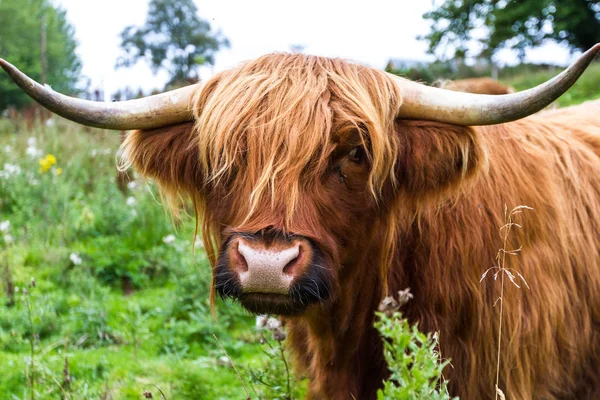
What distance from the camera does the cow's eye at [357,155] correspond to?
2.49 metres

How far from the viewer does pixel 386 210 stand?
266 centimetres

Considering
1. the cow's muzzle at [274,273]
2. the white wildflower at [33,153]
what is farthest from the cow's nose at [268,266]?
the white wildflower at [33,153]

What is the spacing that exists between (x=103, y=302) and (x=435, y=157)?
3338mm

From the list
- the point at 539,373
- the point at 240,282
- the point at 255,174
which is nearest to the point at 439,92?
the point at 255,174

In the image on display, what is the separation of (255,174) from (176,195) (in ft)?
2.14

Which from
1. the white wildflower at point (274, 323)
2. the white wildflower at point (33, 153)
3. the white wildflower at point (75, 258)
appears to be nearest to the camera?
the white wildflower at point (274, 323)

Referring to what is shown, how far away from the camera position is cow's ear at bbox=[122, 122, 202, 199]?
2.78 meters

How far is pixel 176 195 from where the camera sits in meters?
2.95

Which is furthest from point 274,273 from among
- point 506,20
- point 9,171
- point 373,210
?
point 506,20

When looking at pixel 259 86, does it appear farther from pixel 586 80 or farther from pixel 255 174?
pixel 586 80

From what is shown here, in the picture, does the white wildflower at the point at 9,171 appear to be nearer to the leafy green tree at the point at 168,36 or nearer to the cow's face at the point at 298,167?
the cow's face at the point at 298,167

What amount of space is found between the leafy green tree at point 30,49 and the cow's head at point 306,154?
39.3 m

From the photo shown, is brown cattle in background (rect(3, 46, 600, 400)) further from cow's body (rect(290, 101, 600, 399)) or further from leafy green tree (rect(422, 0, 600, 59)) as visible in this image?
leafy green tree (rect(422, 0, 600, 59))

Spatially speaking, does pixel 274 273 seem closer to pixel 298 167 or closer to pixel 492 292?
pixel 298 167
